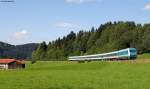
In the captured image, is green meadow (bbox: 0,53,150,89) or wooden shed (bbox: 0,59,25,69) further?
wooden shed (bbox: 0,59,25,69)

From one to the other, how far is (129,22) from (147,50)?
42519 millimetres

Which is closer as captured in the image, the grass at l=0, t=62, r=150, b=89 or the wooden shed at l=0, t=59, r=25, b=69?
the grass at l=0, t=62, r=150, b=89

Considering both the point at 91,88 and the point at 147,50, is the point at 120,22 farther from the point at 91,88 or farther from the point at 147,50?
the point at 91,88

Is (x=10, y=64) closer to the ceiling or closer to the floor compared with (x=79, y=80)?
closer to the ceiling

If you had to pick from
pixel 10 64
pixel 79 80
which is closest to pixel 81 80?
pixel 79 80

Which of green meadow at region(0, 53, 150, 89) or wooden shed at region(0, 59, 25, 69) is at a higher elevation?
wooden shed at region(0, 59, 25, 69)

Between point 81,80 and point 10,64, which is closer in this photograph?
point 81,80

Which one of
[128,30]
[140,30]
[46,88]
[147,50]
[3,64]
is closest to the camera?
[46,88]

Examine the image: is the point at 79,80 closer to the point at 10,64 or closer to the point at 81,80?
the point at 81,80

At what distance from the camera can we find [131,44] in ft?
494

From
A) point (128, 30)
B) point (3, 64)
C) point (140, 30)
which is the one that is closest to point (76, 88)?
point (3, 64)

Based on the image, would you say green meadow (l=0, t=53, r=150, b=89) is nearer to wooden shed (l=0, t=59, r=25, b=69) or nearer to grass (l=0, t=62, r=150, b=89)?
grass (l=0, t=62, r=150, b=89)

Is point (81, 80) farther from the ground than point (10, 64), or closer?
closer

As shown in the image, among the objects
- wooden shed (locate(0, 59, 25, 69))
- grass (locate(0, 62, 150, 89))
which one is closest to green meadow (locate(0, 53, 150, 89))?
grass (locate(0, 62, 150, 89))
